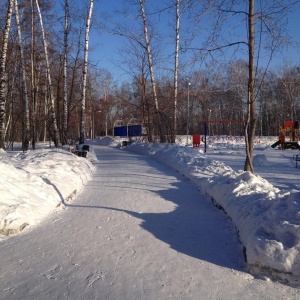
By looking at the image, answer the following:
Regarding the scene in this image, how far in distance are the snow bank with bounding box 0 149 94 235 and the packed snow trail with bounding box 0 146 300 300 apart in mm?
254

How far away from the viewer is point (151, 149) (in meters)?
21.9

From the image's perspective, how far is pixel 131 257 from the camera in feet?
13.8

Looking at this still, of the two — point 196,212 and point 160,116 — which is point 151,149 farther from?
point 196,212

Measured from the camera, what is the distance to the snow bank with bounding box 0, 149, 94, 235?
533 cm

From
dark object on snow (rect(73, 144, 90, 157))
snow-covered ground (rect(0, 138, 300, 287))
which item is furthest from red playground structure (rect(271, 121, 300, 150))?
snow-covered ground (rect(0, 138, 300, 287))

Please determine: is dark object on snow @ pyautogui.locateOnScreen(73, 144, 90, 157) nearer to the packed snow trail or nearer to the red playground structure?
the packed snow trail

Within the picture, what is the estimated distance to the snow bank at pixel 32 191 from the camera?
210 inches

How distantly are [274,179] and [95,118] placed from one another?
57839mm

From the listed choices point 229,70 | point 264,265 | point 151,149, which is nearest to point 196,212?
point 264,265

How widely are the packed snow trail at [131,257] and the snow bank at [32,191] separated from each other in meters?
0.25

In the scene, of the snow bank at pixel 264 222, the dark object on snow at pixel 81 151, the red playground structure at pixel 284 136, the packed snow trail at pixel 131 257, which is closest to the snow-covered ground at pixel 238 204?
the snow bank at pixel 264 222

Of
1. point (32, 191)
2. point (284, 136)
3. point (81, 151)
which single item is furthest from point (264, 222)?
point (284, 136)

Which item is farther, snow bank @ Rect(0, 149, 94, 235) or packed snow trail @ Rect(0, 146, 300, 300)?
snow bank @ Rect(0, 149, 94, 235)

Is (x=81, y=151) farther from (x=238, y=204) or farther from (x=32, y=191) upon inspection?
(x=238, y=204)
